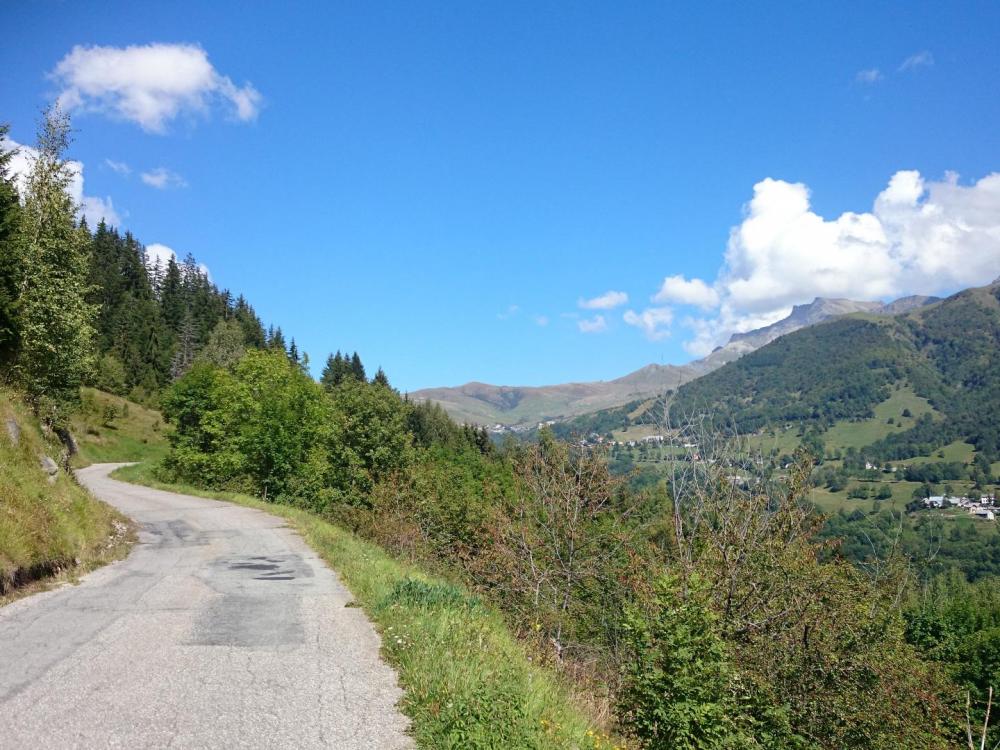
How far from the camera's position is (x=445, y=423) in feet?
398

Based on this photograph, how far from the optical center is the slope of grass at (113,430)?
66812 mm

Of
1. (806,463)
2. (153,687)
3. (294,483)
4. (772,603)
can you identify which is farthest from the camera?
(294,483)

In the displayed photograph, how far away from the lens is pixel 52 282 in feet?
78.5

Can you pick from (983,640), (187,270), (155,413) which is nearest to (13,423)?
(983,640)

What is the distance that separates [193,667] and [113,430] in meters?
81.9

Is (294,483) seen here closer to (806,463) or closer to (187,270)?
(806,463)

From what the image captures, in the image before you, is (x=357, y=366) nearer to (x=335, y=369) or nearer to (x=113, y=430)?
(x=335, y=369)

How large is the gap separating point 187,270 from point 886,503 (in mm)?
208669

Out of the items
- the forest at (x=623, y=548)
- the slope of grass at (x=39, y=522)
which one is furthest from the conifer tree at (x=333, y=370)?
the slope of grass at (x=39, y=522)

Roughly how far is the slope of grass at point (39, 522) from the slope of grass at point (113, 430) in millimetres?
50642

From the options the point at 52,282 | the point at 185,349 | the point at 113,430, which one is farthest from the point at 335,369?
the point at 52,282

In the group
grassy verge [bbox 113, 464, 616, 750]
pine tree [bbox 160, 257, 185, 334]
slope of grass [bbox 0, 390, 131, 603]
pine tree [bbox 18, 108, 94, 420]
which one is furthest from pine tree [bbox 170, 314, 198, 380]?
grassy verge [bbox 113, 464, 616, 750]

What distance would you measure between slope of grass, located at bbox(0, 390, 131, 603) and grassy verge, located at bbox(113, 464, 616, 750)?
524 cm

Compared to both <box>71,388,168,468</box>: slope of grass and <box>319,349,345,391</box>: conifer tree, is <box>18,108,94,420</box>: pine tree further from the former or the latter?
<box>319,349,345,391</box>: conifer tree
